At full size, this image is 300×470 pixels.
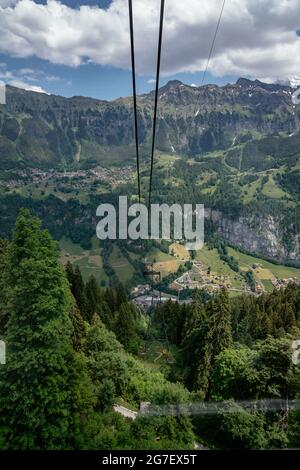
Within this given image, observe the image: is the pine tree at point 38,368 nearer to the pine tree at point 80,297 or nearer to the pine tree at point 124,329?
the pine tree at point 80,297

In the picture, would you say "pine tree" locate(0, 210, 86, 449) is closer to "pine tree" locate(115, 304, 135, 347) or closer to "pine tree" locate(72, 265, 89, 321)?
"pine tree" locate(72, 265, 89, 321)

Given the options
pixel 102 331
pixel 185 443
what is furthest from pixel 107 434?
pixel 102 331

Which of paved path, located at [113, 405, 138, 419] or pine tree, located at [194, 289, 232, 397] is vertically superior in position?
pine tree, located at [194, 289, 232, 397]

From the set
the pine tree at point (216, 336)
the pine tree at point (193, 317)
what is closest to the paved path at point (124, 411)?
the pine tree at point (216, 336)

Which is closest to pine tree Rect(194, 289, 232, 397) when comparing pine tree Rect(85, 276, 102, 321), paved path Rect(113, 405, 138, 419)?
paved path Rect(113, 405, 138, 419)

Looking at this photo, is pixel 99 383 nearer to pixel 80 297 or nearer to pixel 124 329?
pixel 80 297

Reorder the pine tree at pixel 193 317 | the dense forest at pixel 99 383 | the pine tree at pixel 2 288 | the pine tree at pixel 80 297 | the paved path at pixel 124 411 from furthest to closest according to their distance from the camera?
the pine tree at pixel 193 317, the pine tree at pixel 80 297, the paved path at pixel 124 411, the pine tree at pixel 2 288, the dense forest at pixel 99 383
